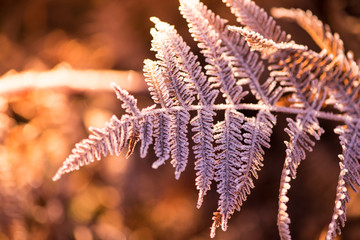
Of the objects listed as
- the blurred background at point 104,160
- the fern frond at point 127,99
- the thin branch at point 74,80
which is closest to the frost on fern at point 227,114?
the fern frond at point 127,99

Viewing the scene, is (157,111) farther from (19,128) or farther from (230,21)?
(19,128)

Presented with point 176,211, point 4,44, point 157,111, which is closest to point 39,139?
point 4,44

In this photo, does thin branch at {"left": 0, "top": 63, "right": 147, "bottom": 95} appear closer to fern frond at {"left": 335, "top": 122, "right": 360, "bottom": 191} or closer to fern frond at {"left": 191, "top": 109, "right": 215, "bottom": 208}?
fern frond at {"left": 191, "top": 109, "right": 215, "bottom": 208}

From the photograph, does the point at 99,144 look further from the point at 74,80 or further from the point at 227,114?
the point at 74,80

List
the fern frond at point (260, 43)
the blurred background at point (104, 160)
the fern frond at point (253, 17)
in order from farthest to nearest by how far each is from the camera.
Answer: the blurred background at point (104, 160) < the fern frond at point (253, 17) < the fern frond at point (260, 43)

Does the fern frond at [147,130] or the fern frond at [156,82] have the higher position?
the fern frond at [156,82]

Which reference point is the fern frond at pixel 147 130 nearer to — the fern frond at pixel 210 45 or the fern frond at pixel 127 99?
the fern frond at pixel 127 99

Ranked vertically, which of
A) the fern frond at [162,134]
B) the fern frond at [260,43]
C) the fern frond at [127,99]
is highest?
the fern frond at [260,43]

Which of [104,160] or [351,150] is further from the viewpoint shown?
[104,160]

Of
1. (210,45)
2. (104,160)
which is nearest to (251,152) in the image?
(210,45)
